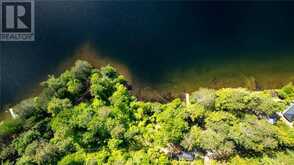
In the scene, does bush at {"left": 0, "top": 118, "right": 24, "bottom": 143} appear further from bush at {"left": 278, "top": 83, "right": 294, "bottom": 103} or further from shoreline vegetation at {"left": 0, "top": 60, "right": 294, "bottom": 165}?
bush at {"left": 278, "top": 83, "right": 294, "bottom": 103}

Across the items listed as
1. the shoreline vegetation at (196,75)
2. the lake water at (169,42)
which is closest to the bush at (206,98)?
the shoreline vegetation at (196,75)

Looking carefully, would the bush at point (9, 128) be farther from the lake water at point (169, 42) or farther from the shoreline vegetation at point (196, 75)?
the lake water at point (169, 42)

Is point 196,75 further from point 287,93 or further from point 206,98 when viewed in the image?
point 287,93

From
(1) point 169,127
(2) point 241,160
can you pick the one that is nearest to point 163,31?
(1) point 169,127

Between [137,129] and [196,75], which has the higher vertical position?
[196,75]

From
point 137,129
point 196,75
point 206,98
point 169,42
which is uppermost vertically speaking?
point 169,42

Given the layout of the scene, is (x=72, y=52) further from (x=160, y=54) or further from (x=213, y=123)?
(x=213, y=123)

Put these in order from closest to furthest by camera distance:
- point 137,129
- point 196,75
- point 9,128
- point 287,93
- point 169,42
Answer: point 9,128
point 137,129
point 287,93
point 196,75
point 169,42

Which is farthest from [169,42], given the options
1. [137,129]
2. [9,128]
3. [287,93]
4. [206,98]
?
[9,128]
